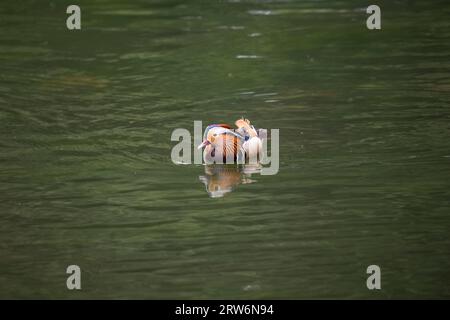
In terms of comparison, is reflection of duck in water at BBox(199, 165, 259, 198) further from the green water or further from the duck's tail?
the duck's tail

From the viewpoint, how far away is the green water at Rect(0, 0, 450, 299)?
20.1ft

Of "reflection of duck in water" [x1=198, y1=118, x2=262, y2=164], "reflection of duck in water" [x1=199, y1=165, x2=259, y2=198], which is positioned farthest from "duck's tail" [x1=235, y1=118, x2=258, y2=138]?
"reflection of duck in water" [x1=199, y1=165, x2=259, y2=198]

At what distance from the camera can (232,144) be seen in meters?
7.58

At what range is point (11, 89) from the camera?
10320 mm

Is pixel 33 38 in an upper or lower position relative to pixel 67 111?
upper

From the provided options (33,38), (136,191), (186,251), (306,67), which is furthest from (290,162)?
(33,38)

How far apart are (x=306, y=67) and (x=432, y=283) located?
5.38m

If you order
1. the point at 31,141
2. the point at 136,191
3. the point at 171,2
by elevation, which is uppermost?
the point at 171,2

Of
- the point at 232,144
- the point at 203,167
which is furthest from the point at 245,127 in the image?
the point at 203,167

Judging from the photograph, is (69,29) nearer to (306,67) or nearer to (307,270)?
(306,67)

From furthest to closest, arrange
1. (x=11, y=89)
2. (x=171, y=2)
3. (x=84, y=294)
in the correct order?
(x=171, y=2) < (x=11, y=89) < (x=84, y=294)

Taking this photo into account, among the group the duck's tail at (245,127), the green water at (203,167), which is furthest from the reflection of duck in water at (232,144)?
the green water at (203,167)

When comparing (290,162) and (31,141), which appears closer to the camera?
(290,162)

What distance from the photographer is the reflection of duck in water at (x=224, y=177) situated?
24.3 feet
